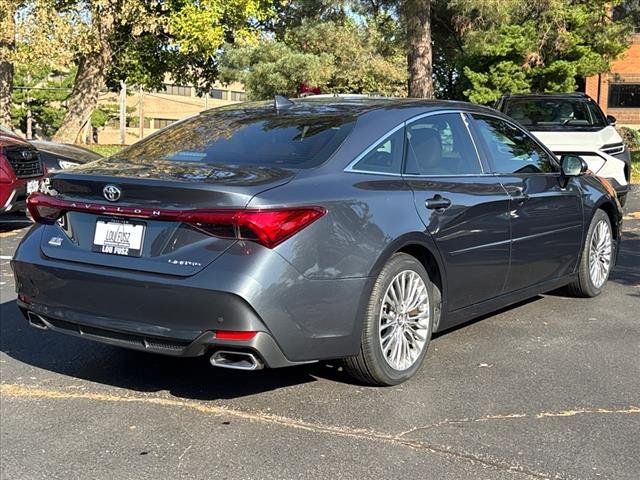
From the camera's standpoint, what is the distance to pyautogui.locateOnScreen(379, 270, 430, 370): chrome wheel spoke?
4.16 metres

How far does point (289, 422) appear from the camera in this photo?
12.5ft

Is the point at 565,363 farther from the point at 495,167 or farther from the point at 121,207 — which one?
the point at 121,207

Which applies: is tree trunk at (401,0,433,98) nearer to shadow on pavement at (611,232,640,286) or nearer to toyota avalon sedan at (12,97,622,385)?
shadow on pavement at (611,232,640,286)

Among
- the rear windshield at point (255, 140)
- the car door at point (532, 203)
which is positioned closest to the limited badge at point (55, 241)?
the rear windshield at point (255, 140)

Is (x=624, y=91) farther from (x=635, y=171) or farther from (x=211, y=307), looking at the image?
(x=211, y=307)

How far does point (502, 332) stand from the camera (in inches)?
211

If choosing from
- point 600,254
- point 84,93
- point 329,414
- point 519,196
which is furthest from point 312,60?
point 329,414

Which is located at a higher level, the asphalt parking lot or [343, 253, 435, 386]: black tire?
[343, 253, 435, 386]: black tire

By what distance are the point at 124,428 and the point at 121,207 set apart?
108 centimetres

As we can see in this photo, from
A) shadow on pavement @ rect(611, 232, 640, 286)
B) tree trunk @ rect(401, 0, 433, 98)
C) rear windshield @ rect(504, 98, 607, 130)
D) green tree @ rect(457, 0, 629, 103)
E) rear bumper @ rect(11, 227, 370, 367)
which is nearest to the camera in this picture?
rear bumper @ rect(11, 227, 370, 367)

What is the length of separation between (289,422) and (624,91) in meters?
35.2

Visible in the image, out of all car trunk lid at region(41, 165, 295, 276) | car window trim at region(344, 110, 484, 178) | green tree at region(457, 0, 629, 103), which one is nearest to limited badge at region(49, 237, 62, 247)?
car trunk lid at region(41, 165, 295, 276)

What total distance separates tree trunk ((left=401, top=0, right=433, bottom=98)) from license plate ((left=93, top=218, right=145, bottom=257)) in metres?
14.8

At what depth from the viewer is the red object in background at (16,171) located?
9539mm
